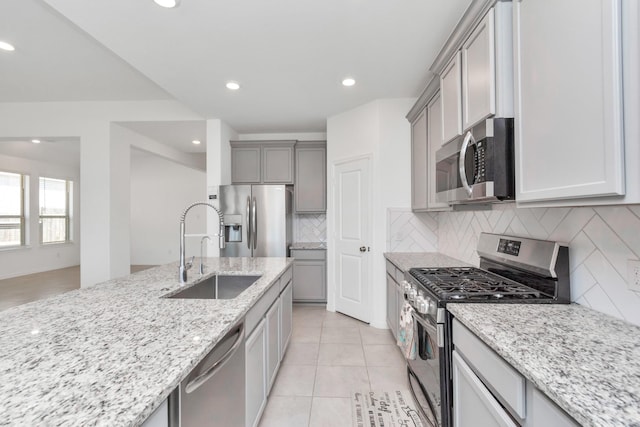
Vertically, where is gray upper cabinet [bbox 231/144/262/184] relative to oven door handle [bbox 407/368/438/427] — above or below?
above

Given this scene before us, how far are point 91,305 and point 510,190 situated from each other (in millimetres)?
2049

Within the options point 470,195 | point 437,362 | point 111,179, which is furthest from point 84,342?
point 111,179

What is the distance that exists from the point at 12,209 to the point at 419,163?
8.52 metres

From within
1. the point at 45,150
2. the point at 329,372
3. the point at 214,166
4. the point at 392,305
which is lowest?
the point at 329,372

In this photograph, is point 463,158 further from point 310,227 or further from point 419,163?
point 310,227

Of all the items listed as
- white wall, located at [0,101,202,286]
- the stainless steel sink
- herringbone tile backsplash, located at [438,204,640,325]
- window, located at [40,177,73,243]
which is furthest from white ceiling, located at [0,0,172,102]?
window, located at [40,177,73,243]

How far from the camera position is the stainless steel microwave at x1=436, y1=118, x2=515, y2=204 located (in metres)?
1.35

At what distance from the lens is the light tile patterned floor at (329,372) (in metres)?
1.90

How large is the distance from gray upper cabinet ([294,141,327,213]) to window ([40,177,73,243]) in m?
6.86

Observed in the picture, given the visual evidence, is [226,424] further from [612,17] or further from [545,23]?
[545,23]

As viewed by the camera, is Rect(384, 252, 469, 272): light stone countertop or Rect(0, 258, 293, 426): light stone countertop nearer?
Rect(0, 258, 293, 426): light stone countertop

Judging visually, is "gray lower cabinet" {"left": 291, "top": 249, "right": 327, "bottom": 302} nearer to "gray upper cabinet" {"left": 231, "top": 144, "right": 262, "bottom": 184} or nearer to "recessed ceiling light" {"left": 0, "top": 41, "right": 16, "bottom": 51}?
"gray upper cabinet" {"left": 231, "top": 144, "right": 262, "bottom": 184}

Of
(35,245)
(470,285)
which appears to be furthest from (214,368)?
(35,245)

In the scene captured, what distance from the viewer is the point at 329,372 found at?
240 centimetres
